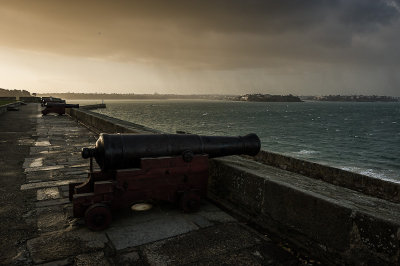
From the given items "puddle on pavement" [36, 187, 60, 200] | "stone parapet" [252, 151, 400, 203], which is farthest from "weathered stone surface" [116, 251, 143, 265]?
"stone parapet" [252, 151, 400, 203]

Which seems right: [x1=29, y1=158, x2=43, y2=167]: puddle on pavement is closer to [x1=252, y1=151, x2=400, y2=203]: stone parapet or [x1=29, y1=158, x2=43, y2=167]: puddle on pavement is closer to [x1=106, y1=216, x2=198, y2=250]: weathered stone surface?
[x1=106, y1=216, x2=198, y2=250]: weathered stone surface

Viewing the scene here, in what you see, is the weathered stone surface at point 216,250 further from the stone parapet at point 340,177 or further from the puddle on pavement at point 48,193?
the stone parapet at point 340,177

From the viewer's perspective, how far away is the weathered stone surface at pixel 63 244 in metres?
2.86

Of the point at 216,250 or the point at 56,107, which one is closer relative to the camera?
the point at 216,250

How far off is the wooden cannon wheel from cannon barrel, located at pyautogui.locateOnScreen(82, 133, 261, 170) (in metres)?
0.55

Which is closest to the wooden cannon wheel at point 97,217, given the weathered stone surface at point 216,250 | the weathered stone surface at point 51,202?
the weathered stone surface at point 216,250

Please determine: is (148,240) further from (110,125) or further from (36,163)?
(110,125)

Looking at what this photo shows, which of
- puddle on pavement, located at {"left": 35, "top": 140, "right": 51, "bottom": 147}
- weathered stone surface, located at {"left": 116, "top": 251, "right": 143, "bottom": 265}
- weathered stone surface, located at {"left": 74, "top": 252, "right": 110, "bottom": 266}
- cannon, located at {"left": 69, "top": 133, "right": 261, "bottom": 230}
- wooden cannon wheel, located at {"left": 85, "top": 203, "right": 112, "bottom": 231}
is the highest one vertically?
cannon, located at {"left": 69, "top": 133, "right": 261, "bottom": 230}

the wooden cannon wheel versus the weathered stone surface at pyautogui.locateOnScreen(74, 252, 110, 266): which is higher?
the wooden cannon wheel

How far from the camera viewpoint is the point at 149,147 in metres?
3.92

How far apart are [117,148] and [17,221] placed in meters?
1.43

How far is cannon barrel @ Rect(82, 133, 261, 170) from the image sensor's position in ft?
12.2

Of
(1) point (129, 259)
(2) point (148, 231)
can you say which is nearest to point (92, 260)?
(1) point (129, 259)

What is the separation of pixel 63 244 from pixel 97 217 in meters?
0.45
